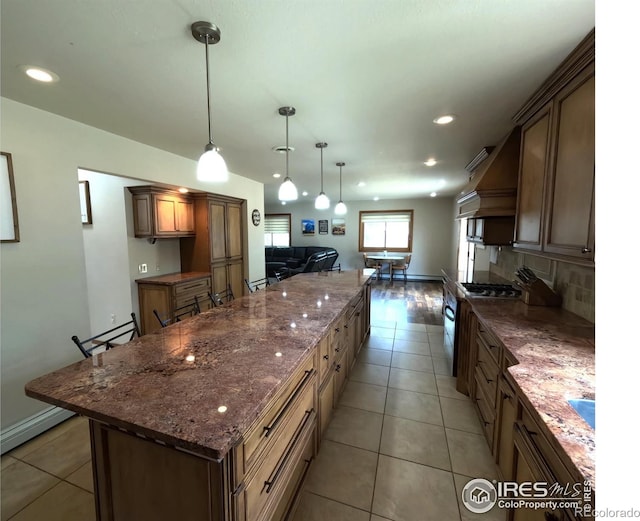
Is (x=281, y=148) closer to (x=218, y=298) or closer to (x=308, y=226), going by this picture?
(x=218, y=298)

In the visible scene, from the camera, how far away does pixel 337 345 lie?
7.15ft

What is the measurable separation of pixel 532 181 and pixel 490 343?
1.22 meters

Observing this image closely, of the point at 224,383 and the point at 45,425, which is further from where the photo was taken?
the point at 45,425

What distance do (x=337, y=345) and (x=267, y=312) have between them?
62 centimetres

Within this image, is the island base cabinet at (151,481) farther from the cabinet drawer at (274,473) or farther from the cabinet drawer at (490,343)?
the cabinet drawer at (490,343)

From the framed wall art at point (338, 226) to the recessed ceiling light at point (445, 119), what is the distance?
6.33m

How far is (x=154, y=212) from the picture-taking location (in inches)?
145

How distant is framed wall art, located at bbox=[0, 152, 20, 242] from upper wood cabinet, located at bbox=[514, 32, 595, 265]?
3482 millimetres

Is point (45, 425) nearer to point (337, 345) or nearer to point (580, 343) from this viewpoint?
point (337, 345)

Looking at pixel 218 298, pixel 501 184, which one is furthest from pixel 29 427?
pixel 501 184

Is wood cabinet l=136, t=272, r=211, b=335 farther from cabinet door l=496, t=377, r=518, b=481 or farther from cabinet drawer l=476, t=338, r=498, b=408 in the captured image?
cabinet door l=496, t=377, r=518, b=481

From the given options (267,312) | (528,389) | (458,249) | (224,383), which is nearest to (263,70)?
(267,312)
